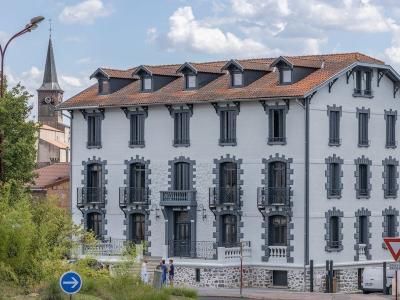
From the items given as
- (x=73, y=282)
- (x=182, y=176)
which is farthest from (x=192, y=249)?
(x=73, y=282)

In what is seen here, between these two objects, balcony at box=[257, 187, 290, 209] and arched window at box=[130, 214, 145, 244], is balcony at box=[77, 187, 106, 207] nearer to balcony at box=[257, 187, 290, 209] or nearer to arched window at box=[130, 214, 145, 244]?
arched window at box=[130, 214, 145, 244]

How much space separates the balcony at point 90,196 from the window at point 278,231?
11.1 m

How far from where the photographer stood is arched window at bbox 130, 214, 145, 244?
68.8m

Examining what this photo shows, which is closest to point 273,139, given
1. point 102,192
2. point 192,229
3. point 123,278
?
point 192,229

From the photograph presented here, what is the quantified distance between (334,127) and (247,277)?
8718 mm

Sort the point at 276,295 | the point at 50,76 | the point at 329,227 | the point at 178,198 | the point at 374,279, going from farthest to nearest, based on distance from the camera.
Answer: the point at 50,76 < the point at 178,198 < the point at 329,227 < the point at 374,279 < the point at 276,295

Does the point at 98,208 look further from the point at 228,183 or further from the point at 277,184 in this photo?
the point at 277,184

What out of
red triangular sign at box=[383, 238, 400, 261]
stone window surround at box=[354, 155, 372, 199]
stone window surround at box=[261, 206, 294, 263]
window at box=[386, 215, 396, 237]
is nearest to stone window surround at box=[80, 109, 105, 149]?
stone window surround at box=[261, 206, 294, 263]

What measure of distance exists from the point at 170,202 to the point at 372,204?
10.6 meters

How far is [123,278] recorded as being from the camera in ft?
148

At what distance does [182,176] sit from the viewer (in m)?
67.2

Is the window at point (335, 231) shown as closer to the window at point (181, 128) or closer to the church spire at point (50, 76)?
the window at point (181, 128)

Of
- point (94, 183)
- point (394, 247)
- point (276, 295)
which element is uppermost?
point (94, 183)

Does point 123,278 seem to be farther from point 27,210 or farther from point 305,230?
point 305,230
